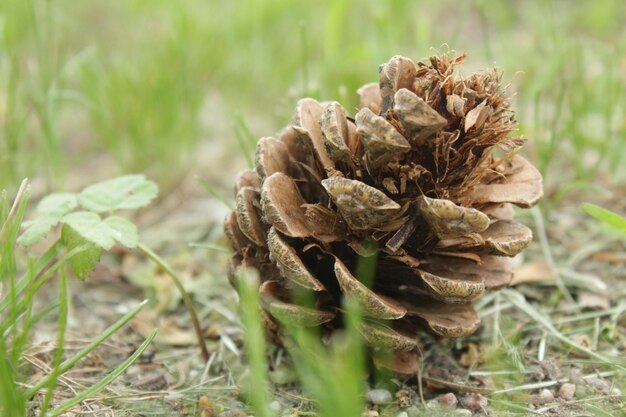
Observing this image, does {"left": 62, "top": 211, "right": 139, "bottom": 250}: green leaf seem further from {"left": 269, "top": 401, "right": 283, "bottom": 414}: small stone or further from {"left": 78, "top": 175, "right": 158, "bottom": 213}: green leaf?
{"left": 269, "top": 401, "right": 283, "bottom": 414}: small stone

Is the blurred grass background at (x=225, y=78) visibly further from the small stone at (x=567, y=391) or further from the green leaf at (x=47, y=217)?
the small stone at (x=567, y=391)

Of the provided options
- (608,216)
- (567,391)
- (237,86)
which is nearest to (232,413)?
(567,391)

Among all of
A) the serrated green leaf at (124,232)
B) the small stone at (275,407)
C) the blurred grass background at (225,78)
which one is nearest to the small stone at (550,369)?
the small stone at (275,407)

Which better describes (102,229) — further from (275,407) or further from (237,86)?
(237,86)

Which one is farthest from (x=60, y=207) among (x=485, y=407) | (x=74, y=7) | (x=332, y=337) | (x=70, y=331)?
(x=74, y=7)

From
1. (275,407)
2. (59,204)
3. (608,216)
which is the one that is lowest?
(275,407)

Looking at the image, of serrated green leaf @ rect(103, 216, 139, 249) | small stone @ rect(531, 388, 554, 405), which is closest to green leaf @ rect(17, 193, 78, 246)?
serrated green leaf @ rect(103, 216, 139, 249)
